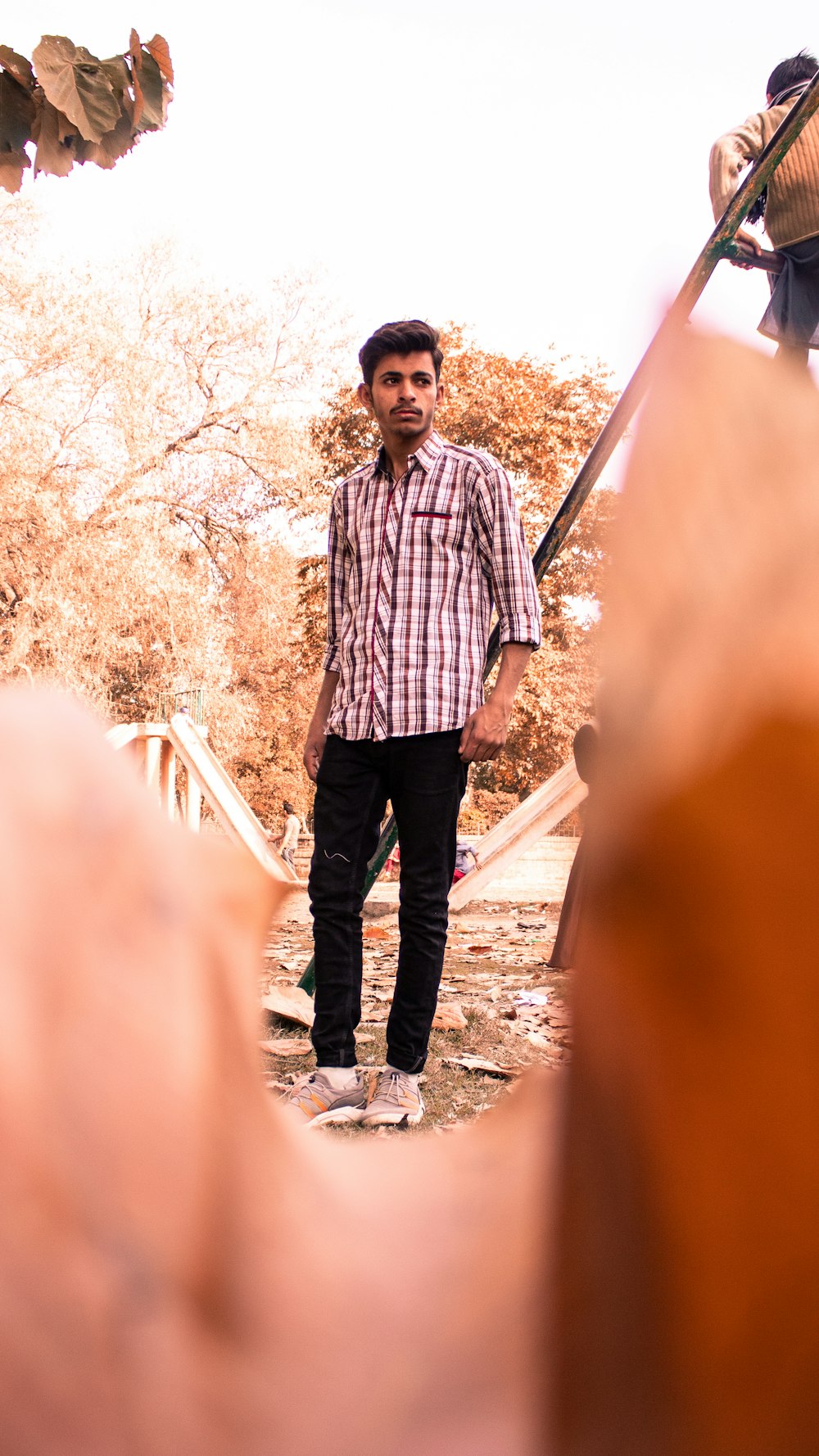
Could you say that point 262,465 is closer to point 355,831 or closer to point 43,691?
point 355,831

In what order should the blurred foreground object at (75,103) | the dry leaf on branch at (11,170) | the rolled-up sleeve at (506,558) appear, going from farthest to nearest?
the dry leaf on branch at (11,170) → the blurred foreground object at (75,103) → the rolled-up sleeve at (506,558)

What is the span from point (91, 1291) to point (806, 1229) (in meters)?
0.11

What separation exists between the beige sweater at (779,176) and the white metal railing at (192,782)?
1.07 m

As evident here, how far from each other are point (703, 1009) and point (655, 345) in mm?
116

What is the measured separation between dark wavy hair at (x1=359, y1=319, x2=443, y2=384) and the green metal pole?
506mm

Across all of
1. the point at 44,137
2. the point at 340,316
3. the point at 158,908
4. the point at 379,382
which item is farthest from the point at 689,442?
the point at 340,316

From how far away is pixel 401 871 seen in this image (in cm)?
190

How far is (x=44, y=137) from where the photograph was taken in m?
2.37

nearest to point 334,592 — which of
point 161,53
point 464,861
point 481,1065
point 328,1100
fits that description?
point 328,1100

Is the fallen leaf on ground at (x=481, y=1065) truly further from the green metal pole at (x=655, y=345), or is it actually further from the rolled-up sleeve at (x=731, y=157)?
the rolled-up sleeve at (x=731, y=157)

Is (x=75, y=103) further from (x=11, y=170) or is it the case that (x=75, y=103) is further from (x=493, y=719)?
(x=493, y=719)

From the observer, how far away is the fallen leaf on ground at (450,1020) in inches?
107

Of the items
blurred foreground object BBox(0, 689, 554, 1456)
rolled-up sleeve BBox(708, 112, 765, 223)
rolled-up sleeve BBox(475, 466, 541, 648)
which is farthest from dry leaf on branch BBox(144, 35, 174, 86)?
blurred foreground object BBox(0, 689, 554, 1456)

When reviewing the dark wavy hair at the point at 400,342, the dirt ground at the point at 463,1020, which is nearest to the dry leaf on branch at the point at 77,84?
the dark wavy hair at the point at 400,342
